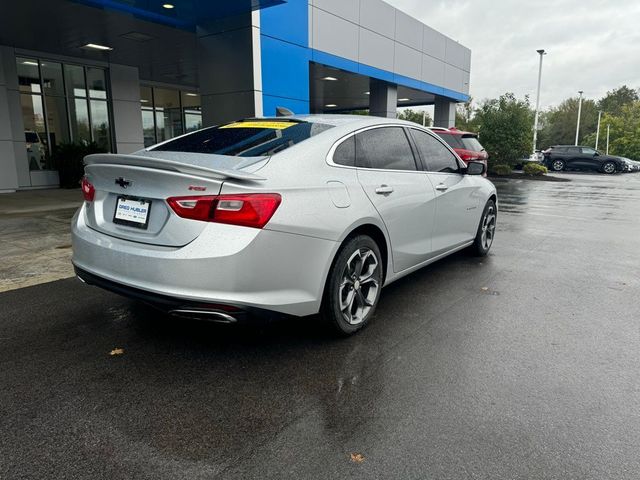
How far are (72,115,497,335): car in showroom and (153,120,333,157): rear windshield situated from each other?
0.05 ft

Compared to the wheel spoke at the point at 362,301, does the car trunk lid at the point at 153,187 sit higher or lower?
higher

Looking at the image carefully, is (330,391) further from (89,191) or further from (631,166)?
(631,166)

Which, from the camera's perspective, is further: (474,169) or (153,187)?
(474,169)

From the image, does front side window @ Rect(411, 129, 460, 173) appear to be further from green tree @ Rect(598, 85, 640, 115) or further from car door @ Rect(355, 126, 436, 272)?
green tree @ Rect(598, 85, 640, 115)

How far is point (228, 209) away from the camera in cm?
278

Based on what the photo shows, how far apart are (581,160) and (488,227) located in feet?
93.9

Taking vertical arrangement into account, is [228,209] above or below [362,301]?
above

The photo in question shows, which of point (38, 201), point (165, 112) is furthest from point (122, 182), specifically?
point (165, 112)

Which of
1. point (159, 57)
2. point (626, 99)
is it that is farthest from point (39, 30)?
point (626, 99)

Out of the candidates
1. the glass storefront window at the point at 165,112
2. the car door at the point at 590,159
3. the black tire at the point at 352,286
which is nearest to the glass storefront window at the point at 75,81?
the glass storefront window at the point at 165,112

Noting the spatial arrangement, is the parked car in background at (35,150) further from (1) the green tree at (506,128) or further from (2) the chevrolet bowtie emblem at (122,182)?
(1) the green tree at (506,128)

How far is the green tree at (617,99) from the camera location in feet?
307

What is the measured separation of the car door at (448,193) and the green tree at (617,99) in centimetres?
10517

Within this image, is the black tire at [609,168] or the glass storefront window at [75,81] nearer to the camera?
the glass storefront window at [75,81]
